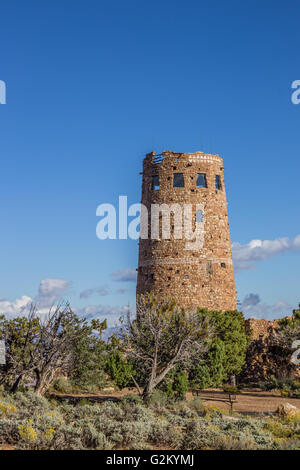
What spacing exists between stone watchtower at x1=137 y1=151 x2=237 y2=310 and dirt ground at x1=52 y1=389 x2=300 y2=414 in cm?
723

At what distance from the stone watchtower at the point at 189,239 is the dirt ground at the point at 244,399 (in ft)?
23.7

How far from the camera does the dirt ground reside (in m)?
26.6

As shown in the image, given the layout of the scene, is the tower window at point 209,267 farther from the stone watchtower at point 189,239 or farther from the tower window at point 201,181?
the tower window at point 201,181

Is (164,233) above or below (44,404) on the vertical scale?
above

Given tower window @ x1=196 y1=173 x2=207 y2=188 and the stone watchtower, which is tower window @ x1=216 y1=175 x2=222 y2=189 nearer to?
the stone watchtower

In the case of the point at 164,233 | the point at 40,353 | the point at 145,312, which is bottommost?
the point at 40,353

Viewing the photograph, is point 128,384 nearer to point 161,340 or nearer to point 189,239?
point 161,340

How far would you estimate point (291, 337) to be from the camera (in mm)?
36062

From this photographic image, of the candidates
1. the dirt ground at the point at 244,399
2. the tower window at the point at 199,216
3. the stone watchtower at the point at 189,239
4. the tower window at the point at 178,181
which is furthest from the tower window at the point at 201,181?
the dirt ground at the point at 244,399

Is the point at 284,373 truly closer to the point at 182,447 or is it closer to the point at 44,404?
the point at 44,404

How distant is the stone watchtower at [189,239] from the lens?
3784 cm

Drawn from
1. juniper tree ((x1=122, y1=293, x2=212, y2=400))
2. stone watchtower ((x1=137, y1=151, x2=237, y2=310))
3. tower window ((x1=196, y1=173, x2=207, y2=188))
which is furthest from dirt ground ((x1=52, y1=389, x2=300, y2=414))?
tower window ((x1=196, y1=173, x2=207, y2=188))
